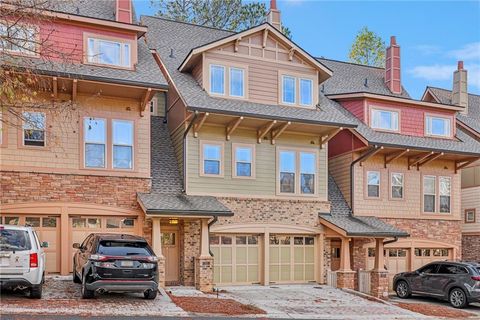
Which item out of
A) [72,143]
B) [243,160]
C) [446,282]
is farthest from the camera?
[243,160]

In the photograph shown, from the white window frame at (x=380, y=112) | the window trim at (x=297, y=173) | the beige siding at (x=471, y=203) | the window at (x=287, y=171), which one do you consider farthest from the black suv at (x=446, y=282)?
the beige siding at (x=471, y=203)

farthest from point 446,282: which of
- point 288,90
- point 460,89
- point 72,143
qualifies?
point 72,143

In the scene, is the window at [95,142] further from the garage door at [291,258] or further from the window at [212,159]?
the garage door at [291,258]

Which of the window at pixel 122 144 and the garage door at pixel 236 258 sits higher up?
the window at pixel 122 144

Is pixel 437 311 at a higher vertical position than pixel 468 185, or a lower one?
lower

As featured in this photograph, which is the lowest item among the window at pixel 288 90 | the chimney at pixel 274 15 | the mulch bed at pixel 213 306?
the mulch bed at pixel 213 306

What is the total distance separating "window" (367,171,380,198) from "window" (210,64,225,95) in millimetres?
7584

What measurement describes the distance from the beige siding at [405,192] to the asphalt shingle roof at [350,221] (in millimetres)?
534

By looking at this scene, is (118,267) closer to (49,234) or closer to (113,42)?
(49,234)

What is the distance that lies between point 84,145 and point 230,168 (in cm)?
535

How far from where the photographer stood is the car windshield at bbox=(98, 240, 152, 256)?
1275 centimetres

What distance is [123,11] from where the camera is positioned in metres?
19.1

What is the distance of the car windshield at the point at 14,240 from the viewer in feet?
38.1

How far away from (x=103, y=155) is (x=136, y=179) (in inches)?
→ 53.7
